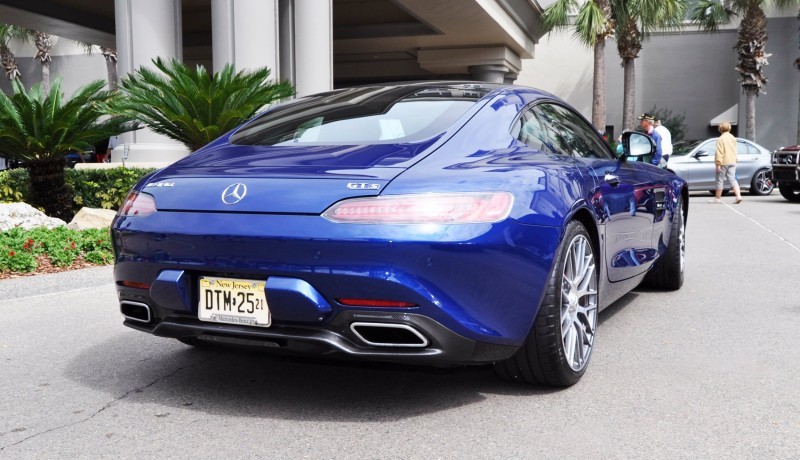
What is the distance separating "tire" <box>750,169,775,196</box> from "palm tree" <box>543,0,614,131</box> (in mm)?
6225

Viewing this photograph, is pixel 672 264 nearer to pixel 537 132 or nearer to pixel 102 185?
pixel 537 132

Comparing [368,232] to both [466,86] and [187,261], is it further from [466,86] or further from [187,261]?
[466,86]

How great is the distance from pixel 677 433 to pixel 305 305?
5.22 ft

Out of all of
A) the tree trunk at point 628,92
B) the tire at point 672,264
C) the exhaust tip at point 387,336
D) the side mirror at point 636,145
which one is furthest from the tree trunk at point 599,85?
the exhaust tip at point 387,336

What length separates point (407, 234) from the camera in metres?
3.29

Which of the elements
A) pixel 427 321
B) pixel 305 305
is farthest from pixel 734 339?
pixel 305 305

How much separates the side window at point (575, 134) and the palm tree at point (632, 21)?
23.6m

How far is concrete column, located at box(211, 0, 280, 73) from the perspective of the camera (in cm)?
1386

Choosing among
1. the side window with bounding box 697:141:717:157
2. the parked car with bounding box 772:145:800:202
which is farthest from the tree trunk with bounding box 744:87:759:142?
the parked car with bounding box 772:145:800:202

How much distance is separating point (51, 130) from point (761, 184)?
16398 mm

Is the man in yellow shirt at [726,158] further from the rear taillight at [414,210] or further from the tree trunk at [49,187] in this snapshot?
the rear taillight at [414,210]

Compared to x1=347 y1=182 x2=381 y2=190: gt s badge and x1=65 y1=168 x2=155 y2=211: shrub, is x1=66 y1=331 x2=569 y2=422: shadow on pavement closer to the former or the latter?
x1=347 y1=182 x2=381 y2=190: gt s badge

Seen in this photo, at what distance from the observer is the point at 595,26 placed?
26.8 m

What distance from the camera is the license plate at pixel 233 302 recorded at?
11.4 feet
